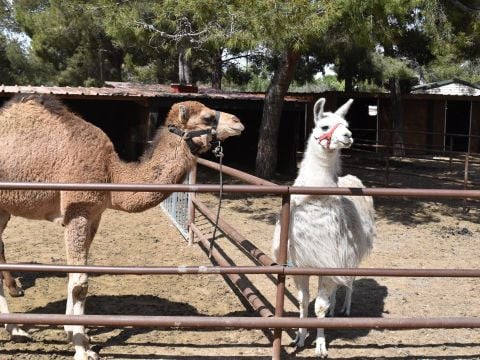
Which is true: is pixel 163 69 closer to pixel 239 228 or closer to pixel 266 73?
pixel 266 73

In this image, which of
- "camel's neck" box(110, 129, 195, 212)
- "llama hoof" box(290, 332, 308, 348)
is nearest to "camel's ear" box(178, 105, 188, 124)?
"camel's neck" box(110, 129, 195, 212)

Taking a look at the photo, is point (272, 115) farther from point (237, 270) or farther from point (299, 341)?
point (237, 270)

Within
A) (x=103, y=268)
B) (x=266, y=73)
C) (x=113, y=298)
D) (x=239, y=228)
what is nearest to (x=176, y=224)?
(x=239, y=228)

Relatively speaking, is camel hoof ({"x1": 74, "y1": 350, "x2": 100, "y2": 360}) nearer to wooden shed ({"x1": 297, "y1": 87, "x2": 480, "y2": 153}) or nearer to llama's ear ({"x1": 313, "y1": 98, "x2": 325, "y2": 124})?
llama's ear ({"x1": 313, "y1": 98, "x2": 325, "y2": 124})

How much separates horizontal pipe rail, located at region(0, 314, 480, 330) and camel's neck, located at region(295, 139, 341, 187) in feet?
3.87

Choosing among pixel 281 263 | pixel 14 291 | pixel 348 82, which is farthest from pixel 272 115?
pixel 348 82

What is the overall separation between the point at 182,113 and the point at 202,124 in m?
0.17

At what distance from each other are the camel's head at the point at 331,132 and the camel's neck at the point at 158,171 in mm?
980

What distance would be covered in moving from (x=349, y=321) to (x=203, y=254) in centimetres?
390

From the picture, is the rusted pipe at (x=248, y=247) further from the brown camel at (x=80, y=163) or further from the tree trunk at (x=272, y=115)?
the tree trunk at (x=272, y=115)

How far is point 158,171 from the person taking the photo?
4.15 meters

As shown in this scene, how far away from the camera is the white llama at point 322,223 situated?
410cm

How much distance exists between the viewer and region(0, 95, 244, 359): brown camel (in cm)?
404

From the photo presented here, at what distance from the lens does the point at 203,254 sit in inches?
279
